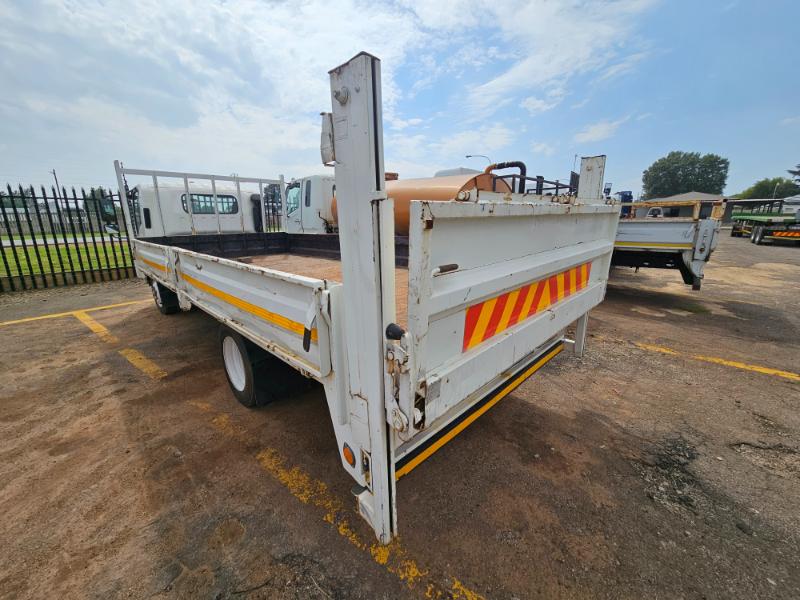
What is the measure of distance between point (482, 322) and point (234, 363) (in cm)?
230

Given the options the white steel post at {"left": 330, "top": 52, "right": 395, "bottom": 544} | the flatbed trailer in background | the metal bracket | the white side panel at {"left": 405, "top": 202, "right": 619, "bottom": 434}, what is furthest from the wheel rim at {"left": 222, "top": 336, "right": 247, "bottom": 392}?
the flatbed trailer in background

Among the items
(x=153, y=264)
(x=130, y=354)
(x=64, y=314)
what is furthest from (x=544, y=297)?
(x=64, y=314)

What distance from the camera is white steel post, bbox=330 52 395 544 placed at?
1133 mm

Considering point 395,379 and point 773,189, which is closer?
point 395,379

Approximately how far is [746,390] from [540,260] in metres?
3.04

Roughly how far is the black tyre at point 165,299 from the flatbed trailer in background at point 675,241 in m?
7.34

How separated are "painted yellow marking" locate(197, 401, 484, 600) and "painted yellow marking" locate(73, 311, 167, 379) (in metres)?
1.49

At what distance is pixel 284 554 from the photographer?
1.70 m

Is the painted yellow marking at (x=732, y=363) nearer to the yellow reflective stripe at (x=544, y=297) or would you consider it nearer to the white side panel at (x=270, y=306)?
the yellow reflective stripe at (x=544, y=297)

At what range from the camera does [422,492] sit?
6.86 feet

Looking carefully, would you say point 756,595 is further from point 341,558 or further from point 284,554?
point 284,554

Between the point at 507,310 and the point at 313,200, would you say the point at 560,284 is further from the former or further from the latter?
the point at 313,200

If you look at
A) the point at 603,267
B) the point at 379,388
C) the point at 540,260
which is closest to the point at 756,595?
the point at 540,260

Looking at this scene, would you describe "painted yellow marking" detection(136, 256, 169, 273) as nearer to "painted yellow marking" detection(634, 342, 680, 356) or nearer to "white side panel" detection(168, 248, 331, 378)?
"white side panel" detection(168, 248, 331, 378)
